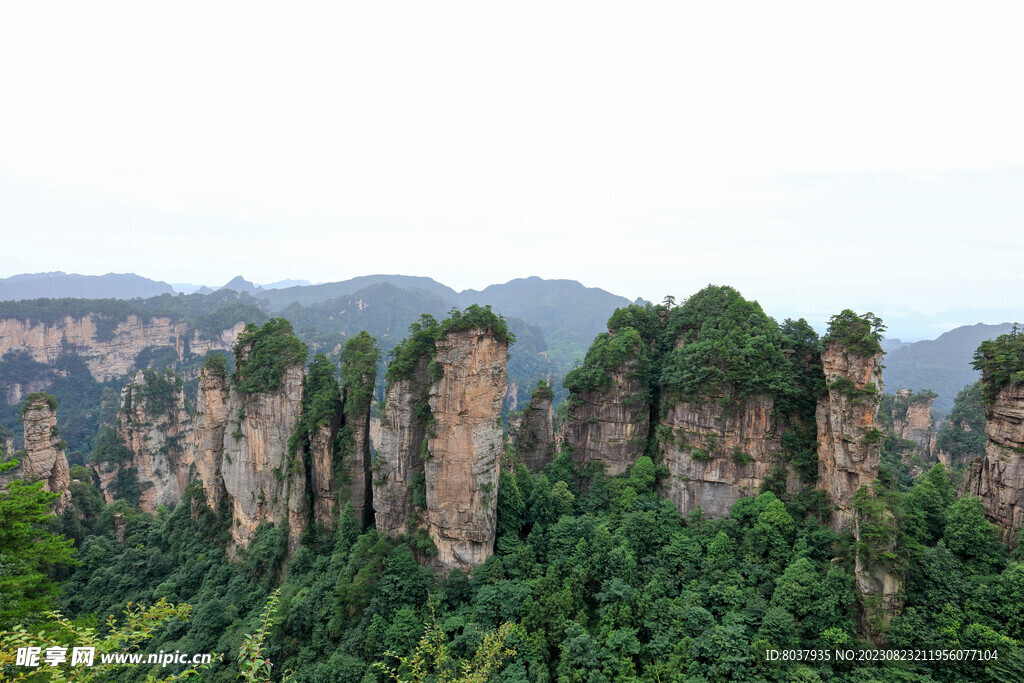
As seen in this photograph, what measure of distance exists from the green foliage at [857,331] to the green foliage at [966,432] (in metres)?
38.0

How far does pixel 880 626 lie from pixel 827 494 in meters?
6.92

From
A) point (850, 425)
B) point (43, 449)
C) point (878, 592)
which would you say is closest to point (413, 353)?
point (850, 425)

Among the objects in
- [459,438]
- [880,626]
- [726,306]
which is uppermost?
→ [726,306]

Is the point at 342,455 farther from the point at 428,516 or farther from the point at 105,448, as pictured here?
the point at 105,448

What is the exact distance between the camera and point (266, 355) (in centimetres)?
3078

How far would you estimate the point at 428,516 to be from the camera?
86.3 feet

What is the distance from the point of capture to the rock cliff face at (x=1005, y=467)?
19.6 m

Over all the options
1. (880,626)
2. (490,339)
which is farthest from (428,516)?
(880,626)

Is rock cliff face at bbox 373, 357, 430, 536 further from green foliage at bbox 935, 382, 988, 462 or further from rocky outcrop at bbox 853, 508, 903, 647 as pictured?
green foliage at bbox 935, 382, 988, 462

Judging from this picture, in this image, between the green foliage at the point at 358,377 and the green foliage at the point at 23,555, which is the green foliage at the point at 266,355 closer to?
the green foliage at the point at 358,377

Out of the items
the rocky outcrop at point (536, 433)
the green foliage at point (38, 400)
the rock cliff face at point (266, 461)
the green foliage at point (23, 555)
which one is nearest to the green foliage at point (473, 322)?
the rocky outcrop at point (536, 433)

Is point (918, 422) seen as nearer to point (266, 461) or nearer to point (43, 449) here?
point (266, 461)

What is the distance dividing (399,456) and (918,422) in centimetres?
6875

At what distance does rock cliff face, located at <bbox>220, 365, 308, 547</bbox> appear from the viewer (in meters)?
29.6
